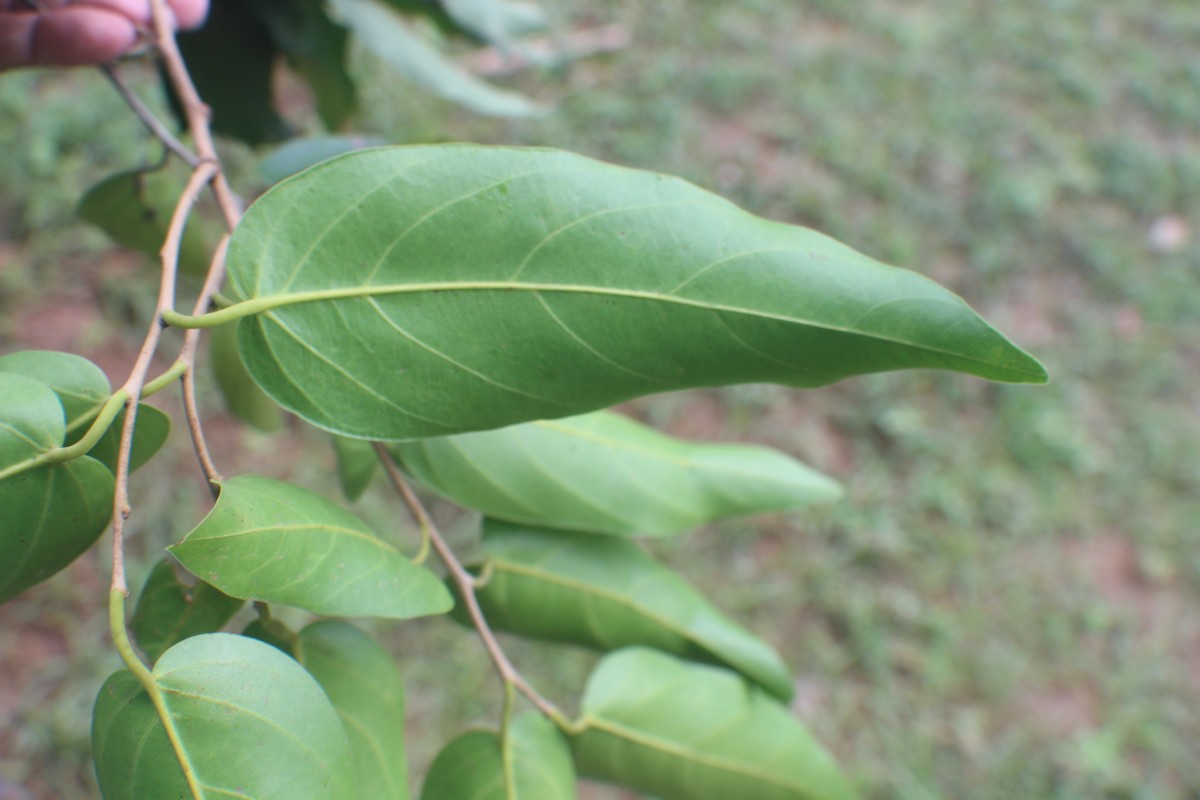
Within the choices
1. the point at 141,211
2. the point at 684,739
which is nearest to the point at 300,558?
the point at 684,739

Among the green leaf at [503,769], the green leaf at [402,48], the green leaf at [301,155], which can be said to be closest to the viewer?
the green leaf at [503,769]

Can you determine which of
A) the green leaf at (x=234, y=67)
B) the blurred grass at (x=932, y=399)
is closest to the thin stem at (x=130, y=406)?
the green leaf at (x=234, y=67)

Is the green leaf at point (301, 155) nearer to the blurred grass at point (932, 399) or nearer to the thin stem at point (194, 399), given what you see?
the thin stem at point (194, 399)

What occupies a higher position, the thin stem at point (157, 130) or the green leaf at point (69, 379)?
the thin stem at point (157, 130)

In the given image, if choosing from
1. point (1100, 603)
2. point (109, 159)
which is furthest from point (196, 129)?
point (1100, 603)

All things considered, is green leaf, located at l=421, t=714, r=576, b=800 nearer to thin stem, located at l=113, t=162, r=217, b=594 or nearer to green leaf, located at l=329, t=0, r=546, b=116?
thin stem, located at l=113, t=162, r=217, b=594
